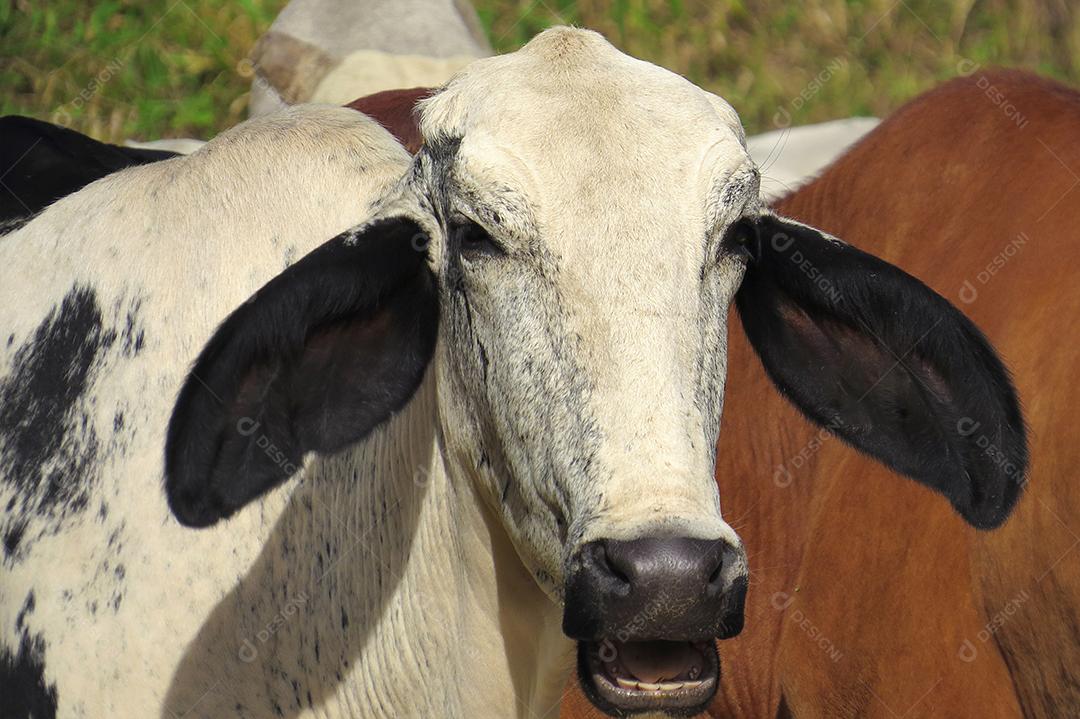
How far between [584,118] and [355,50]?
4.06 metres

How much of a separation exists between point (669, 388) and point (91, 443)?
1.33 metres

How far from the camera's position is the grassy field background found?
8.50 meters

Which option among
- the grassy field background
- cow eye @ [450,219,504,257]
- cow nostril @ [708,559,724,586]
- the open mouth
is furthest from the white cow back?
the grassy field background

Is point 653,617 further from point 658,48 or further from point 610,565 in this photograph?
point 658,48

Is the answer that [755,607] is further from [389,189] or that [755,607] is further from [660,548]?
[660,548]

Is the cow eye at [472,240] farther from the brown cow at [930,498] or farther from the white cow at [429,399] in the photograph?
the brown cow at [930,498]

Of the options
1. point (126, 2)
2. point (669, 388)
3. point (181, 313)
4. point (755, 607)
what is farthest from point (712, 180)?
point (126, 2)

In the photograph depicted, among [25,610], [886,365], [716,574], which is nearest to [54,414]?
[25,610]

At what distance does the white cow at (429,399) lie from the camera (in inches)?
97.7

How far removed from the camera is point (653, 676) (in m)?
2.48

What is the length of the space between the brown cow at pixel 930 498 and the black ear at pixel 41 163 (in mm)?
924

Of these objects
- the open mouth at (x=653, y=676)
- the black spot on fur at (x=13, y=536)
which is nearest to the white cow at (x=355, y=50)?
the black spot on fur at (x=13, y=536)

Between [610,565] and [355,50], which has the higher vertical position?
[610,565]

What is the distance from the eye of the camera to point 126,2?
8883 mm
